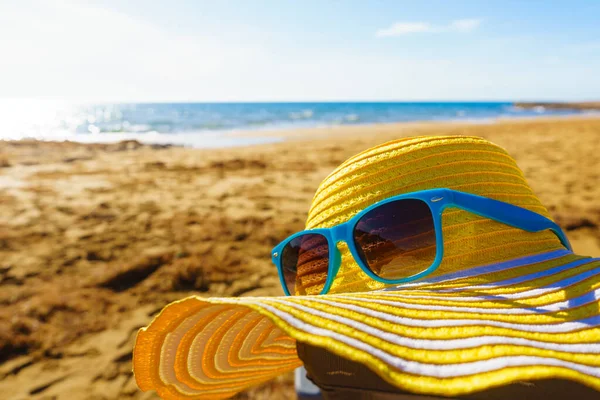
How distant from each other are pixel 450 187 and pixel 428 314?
0.34 metres

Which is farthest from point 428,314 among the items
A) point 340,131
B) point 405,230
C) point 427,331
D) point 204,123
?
point 204,123

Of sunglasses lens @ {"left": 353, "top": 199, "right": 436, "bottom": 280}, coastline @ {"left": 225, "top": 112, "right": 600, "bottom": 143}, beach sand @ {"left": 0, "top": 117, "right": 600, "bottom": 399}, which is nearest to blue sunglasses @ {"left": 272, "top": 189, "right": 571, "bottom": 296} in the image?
sunglasses lens @ {"left": 353, "top": 199, "right": 436, "bottom": 280}

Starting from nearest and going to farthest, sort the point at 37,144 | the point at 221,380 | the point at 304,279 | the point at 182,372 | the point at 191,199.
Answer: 1. the point at 182,372
2. the point at 221,380
3. the point at 304,279
4. the point at 191,199
5. the point at 37,144

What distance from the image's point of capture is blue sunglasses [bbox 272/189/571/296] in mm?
809

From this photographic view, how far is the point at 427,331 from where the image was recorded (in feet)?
1.97

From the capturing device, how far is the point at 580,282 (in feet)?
2.29

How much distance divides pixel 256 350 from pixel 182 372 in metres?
0.17

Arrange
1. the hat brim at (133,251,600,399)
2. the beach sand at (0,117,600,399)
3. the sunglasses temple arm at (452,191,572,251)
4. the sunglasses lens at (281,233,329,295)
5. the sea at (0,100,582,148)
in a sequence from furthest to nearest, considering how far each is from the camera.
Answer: the sea at (0,100,582,148)
the beach sand at (0,117,600,399)
the sunglasses lens at (281,233,329,295)
the sunglasses temple arm at (452,191,572,251)
the hat brim at (133,251,600,399)

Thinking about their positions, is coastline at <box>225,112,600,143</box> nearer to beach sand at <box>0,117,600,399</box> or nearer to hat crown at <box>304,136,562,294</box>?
beach sand at <box>0,117,600,399</box>

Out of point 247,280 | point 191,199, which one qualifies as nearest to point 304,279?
point 247,280

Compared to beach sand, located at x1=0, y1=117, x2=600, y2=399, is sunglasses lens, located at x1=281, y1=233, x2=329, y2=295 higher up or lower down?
higher up

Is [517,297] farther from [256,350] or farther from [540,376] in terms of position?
[256,350]

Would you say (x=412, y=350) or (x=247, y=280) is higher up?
(x=412, y=350)

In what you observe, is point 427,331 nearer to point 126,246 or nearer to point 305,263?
point 305,263
